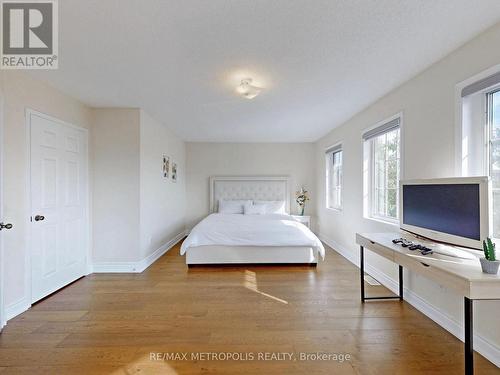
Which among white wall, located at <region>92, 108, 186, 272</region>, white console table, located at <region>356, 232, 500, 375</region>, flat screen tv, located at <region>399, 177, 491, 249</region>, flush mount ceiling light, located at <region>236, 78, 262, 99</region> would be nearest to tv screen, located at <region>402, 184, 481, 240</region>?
flat screen tv, located at <region>399, 177, 491, 249</region>

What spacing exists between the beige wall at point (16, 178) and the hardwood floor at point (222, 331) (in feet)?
1.12

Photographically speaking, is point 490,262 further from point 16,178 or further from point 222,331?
point 16,178

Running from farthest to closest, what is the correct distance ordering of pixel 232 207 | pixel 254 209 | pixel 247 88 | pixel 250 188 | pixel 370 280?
pixel 250 188 < pixel 232 207 < pixel 254 209 < pixel 370 280 < pixel 247 88

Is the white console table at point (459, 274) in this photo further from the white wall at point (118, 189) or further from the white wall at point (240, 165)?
the white wall at point (240, 165)

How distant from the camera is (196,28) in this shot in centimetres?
186

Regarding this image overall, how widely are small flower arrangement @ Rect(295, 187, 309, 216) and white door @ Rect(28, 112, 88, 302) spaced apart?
172 inches

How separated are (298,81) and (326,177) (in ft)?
10.6

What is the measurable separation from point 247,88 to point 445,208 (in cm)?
213

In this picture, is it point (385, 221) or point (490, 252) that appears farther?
point (385, 221)

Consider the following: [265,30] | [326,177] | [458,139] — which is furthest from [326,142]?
[265,30]

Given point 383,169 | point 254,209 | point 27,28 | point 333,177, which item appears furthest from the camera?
point 254,209

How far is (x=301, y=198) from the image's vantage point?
247 inches

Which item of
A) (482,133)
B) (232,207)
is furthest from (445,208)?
(232,207)

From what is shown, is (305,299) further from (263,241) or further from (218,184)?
(218,184)
